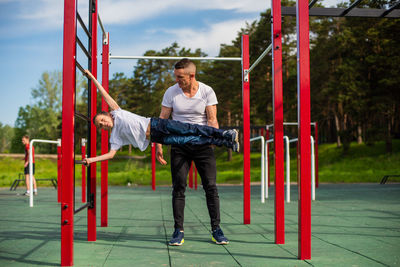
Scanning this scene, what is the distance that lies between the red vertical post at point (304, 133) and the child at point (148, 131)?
2.18 ft

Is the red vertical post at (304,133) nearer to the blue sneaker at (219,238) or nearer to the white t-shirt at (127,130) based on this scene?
the blue sneaker at (219,238)

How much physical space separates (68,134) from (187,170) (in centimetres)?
126

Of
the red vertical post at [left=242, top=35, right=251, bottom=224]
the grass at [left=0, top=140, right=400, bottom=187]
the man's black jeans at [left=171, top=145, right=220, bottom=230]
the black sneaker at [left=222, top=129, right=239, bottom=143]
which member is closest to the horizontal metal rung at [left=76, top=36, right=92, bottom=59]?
the man's black jeans at [left=171, top=145, right=220, bottom=230]

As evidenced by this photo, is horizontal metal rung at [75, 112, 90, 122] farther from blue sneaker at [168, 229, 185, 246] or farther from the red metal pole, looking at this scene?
the red metal pole

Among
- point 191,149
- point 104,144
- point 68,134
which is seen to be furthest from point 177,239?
point 104,144

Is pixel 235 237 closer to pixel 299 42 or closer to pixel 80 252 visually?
pixel 80 252

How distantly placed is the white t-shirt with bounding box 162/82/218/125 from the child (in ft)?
0.75

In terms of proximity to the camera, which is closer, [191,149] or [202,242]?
[191,149]

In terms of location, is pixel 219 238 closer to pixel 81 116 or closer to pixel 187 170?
pixel 187 170

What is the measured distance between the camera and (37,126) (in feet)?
178

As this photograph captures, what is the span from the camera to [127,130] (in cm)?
347

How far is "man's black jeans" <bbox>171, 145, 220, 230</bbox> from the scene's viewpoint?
154 inches

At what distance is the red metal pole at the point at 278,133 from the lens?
151 inches

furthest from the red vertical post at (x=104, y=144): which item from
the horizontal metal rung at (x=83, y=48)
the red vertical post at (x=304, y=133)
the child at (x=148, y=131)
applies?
the red vertical post at (x=304, y=133)
